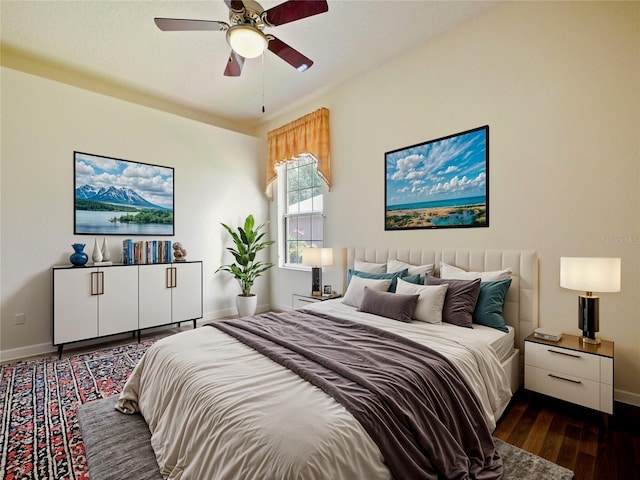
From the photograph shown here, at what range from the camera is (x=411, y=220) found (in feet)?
11.3

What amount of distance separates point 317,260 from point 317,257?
0.04 metres

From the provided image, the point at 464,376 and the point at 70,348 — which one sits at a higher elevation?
the point at 464,376

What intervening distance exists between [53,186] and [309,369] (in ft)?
12.3

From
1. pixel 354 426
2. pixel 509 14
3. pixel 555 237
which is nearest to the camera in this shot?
pixel 354 426

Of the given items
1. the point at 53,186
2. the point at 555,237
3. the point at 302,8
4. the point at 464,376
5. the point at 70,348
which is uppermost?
the point at 302,8

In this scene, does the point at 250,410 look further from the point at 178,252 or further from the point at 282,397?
A: the point at 178,252

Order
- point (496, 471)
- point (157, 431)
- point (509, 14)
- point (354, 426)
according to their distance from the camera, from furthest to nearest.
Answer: point (509, 14) < point (157, 431) < point (496, 471) < point (354, 426)

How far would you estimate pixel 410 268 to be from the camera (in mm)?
3211

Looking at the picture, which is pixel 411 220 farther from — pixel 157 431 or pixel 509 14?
pixel 157 431

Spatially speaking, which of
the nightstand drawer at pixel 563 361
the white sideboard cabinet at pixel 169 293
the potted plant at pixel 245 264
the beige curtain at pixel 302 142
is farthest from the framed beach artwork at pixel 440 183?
the white sideboard cabinet at pixel 169 293

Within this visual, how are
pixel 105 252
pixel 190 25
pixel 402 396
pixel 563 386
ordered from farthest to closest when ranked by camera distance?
pixel 105 252
pixel 190 25
pixel 563 386
pixel 402 396

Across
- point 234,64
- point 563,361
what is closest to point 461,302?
point 563,361

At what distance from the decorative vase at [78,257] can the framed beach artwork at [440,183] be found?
3.46m

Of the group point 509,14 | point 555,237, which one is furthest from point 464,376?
point 509,14
